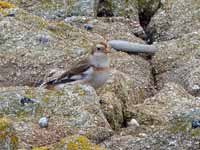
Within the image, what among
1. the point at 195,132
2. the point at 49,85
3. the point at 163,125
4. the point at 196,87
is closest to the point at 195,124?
the point at 195,132

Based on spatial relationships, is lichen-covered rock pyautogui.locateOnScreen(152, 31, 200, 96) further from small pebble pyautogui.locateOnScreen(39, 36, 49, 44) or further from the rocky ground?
small pebble pyautogui.locateOnScreen(39, 36, 49, 44)

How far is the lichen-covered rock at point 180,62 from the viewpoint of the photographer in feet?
47.8

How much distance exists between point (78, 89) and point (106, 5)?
21.2 ft

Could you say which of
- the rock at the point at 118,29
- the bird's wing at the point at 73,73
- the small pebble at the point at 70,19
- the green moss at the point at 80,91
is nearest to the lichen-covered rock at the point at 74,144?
the green moss at the point at 80,91

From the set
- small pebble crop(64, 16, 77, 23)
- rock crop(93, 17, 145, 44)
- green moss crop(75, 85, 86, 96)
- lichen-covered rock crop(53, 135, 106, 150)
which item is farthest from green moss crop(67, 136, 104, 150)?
small pebble crop(64, 16, 77, 23)

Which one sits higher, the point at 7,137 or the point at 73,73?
the point at 7,137

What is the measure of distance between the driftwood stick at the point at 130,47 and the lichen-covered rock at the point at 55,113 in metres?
3.82

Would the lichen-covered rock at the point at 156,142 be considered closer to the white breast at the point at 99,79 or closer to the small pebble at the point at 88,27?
the white breast at the point at 99,79

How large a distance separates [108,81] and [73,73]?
0.64 meters

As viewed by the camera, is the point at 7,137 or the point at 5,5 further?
the point at 5,5

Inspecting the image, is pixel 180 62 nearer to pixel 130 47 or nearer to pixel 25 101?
pixel 130 47

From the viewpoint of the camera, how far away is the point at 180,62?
1538cm

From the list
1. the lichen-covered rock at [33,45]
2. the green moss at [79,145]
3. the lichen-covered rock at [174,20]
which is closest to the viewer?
the green moss at [79,145]

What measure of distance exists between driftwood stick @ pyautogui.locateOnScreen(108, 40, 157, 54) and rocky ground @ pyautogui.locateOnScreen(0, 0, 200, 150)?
→ 0.18 meters
